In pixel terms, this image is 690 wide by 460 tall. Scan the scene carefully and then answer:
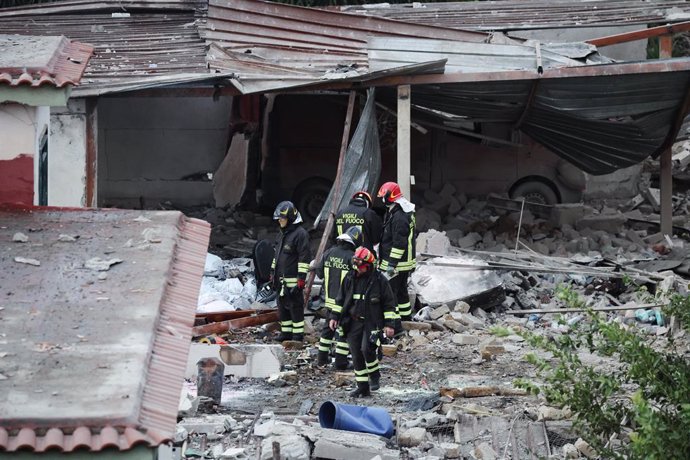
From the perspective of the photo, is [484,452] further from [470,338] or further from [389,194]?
[389,194]

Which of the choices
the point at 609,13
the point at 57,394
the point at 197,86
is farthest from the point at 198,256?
the point at 609,13

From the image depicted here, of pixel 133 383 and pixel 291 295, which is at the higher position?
pixel 133 383

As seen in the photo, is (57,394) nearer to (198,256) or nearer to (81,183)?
(198,256)

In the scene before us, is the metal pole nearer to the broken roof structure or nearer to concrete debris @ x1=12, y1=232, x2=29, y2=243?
the broken roof structure

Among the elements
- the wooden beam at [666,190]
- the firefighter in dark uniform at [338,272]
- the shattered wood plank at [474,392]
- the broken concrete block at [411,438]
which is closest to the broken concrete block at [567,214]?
the wooden beam at [666,190]

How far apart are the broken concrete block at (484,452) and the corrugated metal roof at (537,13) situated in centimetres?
1016

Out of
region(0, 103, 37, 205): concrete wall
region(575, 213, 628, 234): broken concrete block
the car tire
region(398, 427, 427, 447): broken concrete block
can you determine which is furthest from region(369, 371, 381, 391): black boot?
region(575, 213, 628, 234): broken concrete block

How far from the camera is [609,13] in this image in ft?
63.1

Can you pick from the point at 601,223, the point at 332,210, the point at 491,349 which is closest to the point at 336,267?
the point at 491,349

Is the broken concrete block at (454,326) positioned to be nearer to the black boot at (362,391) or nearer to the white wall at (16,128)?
the black boot at (362,391)

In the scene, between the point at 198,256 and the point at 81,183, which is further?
the point at 81,183

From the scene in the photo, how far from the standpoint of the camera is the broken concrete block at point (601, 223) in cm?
2002

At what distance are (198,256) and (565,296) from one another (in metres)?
2.63

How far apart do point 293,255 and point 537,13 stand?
8.34m
